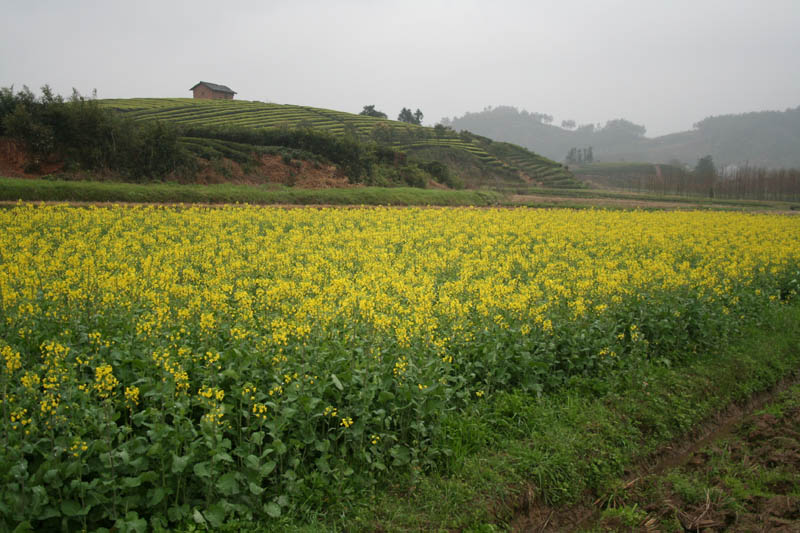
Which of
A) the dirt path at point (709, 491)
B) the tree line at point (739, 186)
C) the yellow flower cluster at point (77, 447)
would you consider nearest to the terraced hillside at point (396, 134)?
the tree line at point (739, 186)

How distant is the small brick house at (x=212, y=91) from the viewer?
260 feet

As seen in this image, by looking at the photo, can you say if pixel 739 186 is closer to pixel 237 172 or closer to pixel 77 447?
pixel 237 172

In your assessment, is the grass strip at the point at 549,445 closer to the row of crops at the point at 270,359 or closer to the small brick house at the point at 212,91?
the row of crops at the point at 270,359

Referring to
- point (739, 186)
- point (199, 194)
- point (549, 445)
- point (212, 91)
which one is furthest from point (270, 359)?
point (212, 91)

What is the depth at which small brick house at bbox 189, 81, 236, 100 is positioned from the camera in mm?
79375

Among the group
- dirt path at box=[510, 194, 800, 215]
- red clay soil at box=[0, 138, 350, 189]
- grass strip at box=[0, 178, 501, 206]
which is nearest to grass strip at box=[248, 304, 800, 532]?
grass strip at box=[0, 178, 501, 206]

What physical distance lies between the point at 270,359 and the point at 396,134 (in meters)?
63.1

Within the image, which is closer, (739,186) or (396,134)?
(396,134)

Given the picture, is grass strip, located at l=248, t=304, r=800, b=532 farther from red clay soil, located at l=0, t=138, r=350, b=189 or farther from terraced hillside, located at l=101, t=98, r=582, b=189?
terraced hillside, located at l=101, t=98, r=582, b=189

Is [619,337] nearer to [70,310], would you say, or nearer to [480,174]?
[70,310]

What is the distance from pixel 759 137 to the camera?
192 metres

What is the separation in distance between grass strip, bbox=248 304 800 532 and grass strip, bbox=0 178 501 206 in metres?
23.1

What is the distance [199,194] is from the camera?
26.1 meters

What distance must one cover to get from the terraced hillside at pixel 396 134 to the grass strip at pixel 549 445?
153 feet
